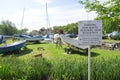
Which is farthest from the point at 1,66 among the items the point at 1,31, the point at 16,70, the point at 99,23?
the point at 1,31

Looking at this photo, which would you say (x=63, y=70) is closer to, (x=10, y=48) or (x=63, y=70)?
(x=63, y=70)

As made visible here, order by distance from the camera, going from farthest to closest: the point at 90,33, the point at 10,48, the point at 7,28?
the point at 7,28, the point at 10,48, the point at 90,33

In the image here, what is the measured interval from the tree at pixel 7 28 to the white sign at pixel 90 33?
62.7 m

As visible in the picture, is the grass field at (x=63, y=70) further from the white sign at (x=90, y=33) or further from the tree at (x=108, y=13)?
the tree at (x=108, y=13)

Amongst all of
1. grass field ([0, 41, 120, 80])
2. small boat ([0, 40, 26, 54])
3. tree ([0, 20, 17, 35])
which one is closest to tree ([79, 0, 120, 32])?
grass field ([0, 41, 120, 80])

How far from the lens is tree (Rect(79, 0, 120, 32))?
12.1m

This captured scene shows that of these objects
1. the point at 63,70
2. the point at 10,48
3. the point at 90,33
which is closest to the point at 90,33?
the point at 90,33

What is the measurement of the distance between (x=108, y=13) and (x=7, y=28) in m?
57.9

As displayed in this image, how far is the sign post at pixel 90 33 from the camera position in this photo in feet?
22.2

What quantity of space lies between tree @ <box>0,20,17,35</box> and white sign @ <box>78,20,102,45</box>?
206 feet

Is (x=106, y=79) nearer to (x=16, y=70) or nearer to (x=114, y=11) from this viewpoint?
(x=16, y=70)

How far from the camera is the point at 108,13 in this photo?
41.3 feet

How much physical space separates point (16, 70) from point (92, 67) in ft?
8.82

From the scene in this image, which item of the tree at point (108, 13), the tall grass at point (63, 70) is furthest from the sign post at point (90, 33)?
the tree at point (108, 13)
